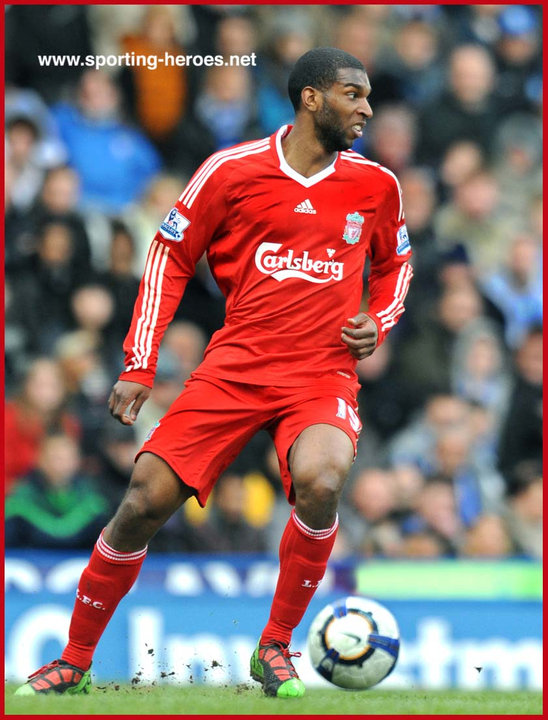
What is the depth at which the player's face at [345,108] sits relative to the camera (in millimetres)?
5941

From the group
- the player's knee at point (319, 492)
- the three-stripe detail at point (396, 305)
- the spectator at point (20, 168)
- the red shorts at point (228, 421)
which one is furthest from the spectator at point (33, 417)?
the player's knee at point (319, 492)

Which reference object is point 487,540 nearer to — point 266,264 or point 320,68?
point 266,264

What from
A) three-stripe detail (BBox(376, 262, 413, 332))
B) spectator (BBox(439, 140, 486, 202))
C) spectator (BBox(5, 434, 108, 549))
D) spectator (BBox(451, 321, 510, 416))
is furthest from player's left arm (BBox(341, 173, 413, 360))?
spectator (BBox(439, 140, 486, 202))

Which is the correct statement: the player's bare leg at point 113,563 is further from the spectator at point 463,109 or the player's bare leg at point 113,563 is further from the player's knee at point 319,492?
the spectator at point 463,109

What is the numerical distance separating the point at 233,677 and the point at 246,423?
3.21 meters

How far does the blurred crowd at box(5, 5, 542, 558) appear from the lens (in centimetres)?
977

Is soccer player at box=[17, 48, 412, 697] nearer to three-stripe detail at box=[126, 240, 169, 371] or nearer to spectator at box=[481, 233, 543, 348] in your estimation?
three-stripe detail at box=[126, 240, 169, 371]

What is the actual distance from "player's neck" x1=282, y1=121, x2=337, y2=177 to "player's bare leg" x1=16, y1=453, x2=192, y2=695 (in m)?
1.47

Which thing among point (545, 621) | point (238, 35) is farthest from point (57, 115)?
point (545, 621)

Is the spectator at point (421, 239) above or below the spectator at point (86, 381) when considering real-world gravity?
above

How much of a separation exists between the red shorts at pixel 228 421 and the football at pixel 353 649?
0.74 metres

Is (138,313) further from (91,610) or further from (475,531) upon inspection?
(475,531)

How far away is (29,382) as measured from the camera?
9805mm

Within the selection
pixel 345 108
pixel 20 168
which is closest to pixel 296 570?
pixel 345 108
